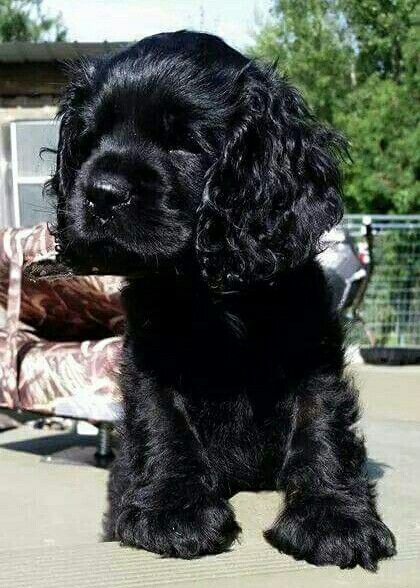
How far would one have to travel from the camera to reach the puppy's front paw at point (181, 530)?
7.34 feet

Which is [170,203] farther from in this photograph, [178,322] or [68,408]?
[68,408]

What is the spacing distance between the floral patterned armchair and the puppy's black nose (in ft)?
8.15

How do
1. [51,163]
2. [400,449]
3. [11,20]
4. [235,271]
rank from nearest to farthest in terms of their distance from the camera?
[235,271] → [51,163] → [400,449] → [11,20]

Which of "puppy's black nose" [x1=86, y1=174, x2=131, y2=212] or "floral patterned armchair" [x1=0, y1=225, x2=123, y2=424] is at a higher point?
"puppy's black nose" [x1=86, y1=174, x2=131, y2=212]

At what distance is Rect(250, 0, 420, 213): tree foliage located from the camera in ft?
56.0

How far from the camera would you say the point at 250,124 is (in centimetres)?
253

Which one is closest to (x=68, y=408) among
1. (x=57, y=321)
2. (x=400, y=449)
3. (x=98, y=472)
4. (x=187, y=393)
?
(x=98, y=472)

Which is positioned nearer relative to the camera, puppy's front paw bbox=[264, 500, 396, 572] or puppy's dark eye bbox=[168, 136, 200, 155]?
puppy's front paw bbox=[264, 500, 396, 572]

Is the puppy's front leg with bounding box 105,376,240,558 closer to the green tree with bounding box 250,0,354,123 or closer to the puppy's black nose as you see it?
the puppy's black nose

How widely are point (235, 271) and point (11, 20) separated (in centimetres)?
3921

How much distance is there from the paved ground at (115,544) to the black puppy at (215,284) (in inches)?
3.1

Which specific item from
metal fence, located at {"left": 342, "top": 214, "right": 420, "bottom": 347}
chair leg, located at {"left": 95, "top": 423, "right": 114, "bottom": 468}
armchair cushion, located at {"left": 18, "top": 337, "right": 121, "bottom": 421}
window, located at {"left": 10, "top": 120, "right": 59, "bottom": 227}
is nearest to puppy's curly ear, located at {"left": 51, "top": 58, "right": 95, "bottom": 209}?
armchair cushion, located at {"left": 18, "top": 337, "right": 121, "bottom": 421}

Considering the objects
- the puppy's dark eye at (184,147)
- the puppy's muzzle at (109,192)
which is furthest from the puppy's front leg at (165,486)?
the puppy's dark eye at (184,147)

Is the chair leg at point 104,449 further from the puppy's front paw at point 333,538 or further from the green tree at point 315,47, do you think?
the green tree at point 315,47
